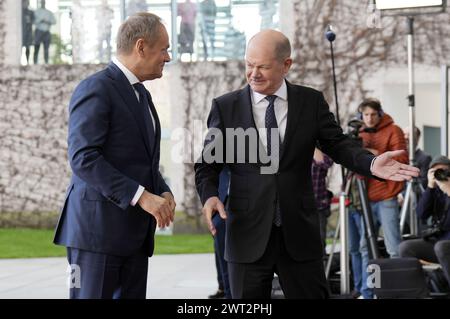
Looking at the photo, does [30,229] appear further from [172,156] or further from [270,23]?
[270,23]

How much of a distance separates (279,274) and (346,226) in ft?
11.9

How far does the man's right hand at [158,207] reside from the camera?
351 centimetres

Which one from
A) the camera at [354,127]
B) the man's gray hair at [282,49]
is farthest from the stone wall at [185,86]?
the man's gray hair at [282,49]

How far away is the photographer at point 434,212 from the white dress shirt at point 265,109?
3362mm

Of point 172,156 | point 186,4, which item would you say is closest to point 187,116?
point 172,156

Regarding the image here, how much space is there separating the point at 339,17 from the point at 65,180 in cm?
497

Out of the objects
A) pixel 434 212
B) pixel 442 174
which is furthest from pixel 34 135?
pixel 442 174

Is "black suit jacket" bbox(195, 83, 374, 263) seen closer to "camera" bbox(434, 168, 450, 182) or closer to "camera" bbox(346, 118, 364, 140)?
"camera" bbox(434, 168, 450, 182)

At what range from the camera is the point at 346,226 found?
752 cm

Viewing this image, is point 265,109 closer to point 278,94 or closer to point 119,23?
point 278,94

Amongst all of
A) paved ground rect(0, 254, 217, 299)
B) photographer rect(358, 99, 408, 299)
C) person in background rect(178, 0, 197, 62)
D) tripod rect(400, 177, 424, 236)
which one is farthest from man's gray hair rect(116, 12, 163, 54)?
person in background rect(178, 0, 197, 62)

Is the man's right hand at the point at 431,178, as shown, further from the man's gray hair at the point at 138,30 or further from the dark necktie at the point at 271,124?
the man's gray hair at the point at 138,30

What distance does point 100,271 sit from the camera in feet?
12.0

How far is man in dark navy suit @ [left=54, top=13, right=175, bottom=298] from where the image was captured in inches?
140
